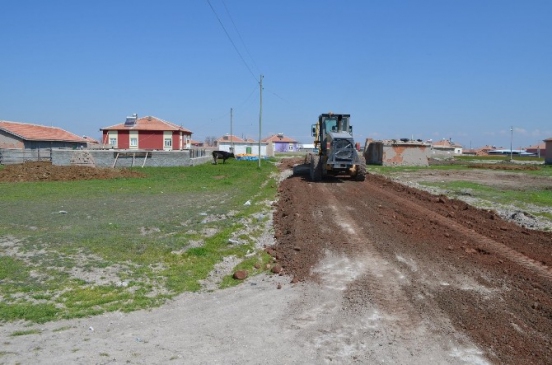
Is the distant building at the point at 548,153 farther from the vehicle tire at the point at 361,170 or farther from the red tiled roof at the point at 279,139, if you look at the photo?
the red tiled roof at the point at 279,139

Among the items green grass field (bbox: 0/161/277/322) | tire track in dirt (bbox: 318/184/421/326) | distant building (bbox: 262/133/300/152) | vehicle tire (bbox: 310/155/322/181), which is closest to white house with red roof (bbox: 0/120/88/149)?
green grass field (bbox: 0/161/277/322)

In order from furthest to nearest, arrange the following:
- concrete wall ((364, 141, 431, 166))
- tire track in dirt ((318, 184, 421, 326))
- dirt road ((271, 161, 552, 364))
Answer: concrete wall ((364, 141, 431, 166)), tire track in dirt ((318, 184, 421, 326)), dirt road ((271, 161, 552, 364))

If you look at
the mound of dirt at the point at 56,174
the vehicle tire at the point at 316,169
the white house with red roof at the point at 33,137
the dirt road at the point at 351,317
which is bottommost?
the dirt road at the point at 351,317

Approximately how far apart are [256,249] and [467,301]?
453 centimetres

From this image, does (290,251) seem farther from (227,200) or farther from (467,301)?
(227,200)

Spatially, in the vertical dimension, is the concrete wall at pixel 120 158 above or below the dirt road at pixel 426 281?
above

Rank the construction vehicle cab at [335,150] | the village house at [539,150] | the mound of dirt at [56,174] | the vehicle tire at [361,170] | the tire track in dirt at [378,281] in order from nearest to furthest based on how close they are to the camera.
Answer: the tire track in dirt at [378,281] → the construction vehicle cab at [335,150] → the vehicle tire at [361,170] → the mound of dirt at [56,174] → the village house at [539,150]

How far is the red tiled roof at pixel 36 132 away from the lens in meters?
48.9

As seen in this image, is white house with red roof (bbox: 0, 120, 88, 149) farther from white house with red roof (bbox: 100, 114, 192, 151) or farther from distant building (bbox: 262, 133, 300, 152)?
distant building (bbox: 262, 133, 300, 152)

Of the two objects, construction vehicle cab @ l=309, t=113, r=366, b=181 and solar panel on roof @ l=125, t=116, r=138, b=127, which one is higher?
solar panel on roof @ l=125, t=116, r=138, b=127

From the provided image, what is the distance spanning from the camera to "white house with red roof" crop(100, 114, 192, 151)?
60.0 metres

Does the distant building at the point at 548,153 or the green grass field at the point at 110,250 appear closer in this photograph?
the green grass field at the point at 110,250

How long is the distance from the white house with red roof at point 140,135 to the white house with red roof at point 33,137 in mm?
4196

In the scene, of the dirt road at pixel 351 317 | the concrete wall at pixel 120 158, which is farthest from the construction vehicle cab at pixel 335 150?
the concrete wall at pixel 120 158
